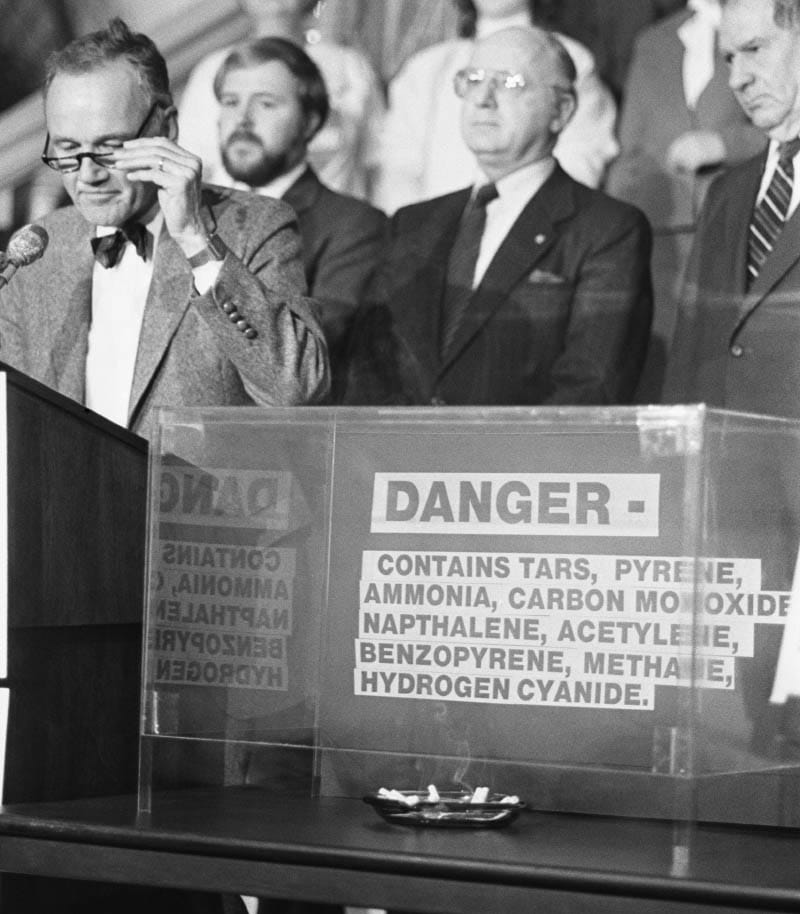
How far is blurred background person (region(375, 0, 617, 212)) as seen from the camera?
13.0 feet

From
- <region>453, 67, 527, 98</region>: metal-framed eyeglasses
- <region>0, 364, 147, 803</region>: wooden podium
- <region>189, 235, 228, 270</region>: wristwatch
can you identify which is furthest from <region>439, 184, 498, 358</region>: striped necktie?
<region>0, 364, 147, 803</region>: wooden podium

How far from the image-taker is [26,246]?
6.84ft

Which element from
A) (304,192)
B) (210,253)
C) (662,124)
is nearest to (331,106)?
(304,192)

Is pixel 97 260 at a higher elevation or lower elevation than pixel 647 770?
higher

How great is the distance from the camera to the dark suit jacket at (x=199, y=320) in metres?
2.37

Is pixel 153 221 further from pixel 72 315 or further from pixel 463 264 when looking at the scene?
pixel 463 264

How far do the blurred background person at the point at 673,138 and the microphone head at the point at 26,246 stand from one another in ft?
6.34

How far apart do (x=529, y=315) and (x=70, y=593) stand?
1.96 m

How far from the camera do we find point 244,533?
1.91m

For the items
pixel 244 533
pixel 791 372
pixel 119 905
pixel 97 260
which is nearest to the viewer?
pixel 244 533

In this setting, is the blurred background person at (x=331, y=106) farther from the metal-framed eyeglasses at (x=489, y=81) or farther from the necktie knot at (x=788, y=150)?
the necktie knot at (x=788, y=150)

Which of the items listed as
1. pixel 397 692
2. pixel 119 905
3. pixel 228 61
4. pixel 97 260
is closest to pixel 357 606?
pixel 397 692

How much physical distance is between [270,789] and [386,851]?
0.37 meters

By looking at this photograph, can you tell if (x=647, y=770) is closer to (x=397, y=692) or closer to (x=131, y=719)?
(x=397, y=692)
